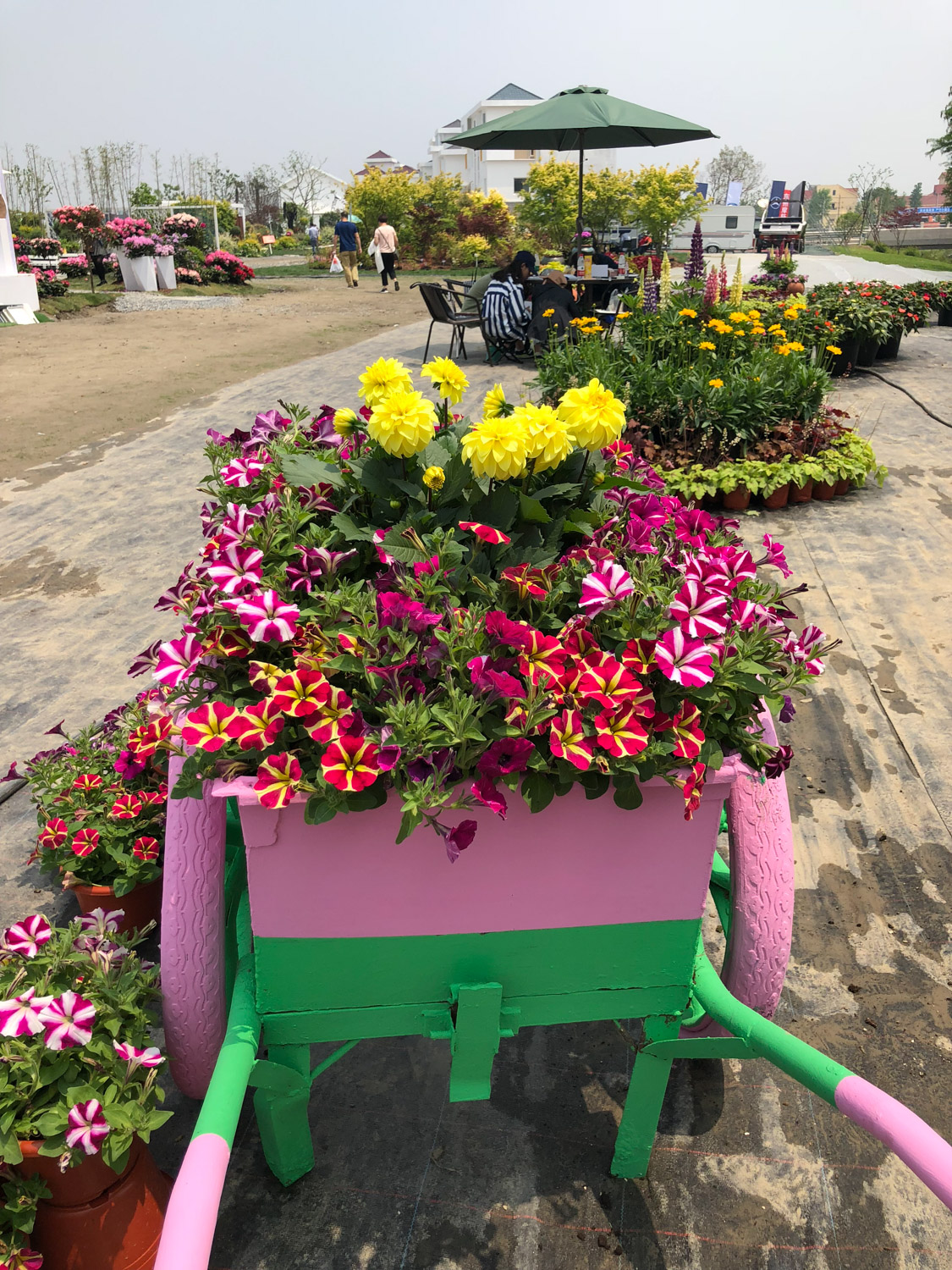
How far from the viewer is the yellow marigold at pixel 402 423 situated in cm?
136

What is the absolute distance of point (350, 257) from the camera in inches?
723

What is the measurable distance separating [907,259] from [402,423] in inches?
1317

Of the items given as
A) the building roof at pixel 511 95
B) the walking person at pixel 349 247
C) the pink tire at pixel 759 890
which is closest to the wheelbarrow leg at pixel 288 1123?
the pink tire at pixel 759 890

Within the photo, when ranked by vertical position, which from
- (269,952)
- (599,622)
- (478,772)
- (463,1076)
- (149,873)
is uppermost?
(599,622)

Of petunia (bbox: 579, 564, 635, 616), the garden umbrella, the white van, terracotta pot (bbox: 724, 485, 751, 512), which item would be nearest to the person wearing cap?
the garden umbrella

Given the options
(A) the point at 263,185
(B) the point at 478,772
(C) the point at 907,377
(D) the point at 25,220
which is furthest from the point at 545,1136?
(A) the point at 263,185

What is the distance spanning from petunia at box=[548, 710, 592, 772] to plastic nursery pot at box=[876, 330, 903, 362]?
978 cm

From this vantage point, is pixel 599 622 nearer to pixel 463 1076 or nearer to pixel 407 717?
pixel 407 717

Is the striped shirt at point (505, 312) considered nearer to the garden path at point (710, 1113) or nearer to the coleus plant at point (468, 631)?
the garden path at point (710, 1113)

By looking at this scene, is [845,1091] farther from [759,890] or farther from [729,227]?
[729,227]

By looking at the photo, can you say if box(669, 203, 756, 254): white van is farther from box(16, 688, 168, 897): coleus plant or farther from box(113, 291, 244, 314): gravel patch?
box(16, 688, 168, 897): coleus plant

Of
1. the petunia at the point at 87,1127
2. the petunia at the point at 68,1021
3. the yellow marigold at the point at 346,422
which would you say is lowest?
the petunia at the point at 87,1127

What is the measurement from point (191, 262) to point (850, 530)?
658 inches

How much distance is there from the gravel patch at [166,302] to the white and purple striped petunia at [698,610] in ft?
49.7
